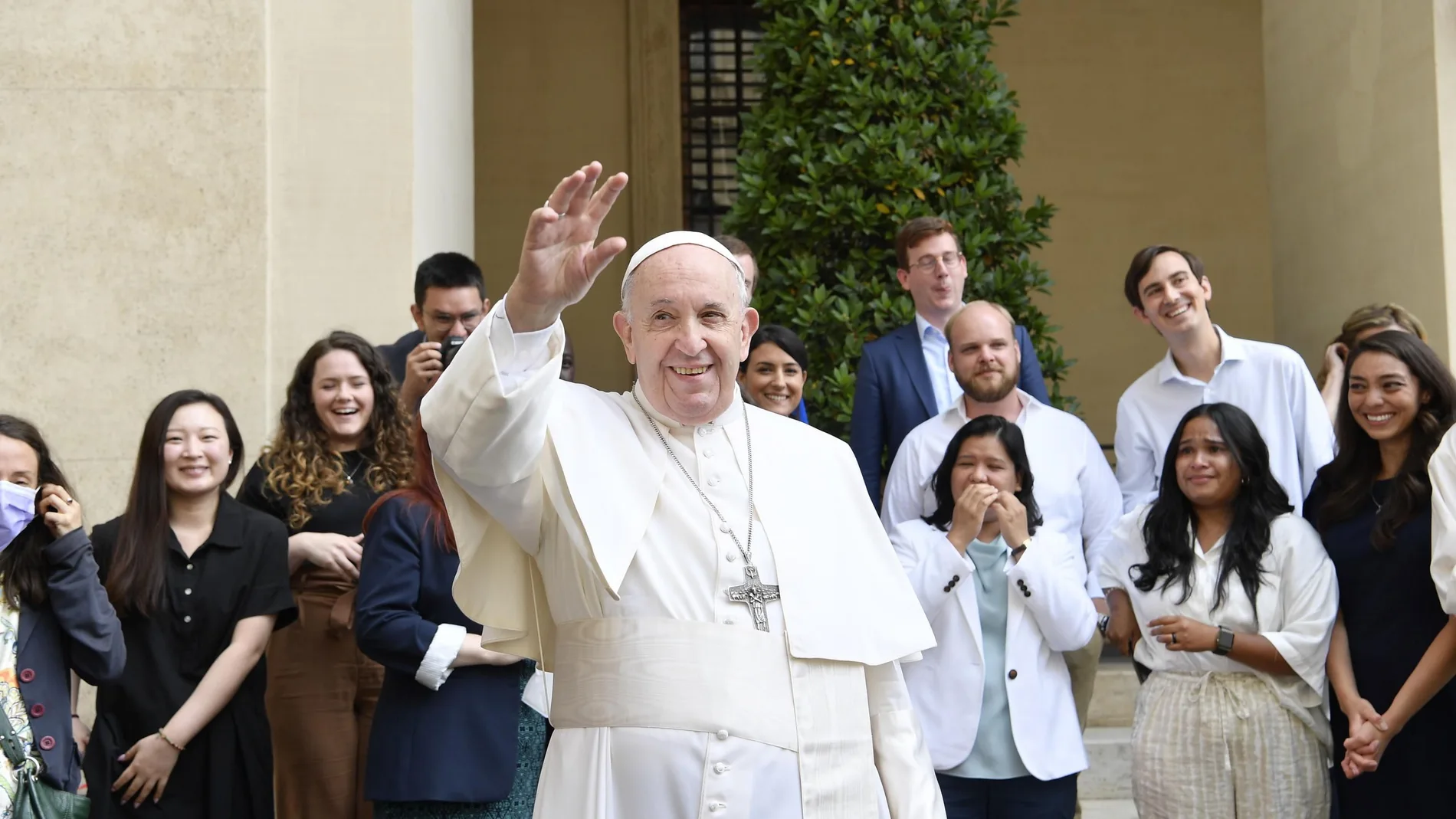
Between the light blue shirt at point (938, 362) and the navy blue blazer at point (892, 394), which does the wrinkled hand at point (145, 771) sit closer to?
the navy blue blazer at point (892, 394)

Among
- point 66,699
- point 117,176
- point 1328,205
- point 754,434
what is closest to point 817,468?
point 754,434

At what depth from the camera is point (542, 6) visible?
11.9m

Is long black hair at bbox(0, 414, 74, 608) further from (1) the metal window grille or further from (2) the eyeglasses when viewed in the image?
(1) the metal window grille

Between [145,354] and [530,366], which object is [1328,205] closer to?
[145,354]

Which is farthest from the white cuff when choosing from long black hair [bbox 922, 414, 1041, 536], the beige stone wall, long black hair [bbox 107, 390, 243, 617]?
the beige stone wall

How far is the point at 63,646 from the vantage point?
165 inches

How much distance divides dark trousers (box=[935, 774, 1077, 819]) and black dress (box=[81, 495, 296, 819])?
2024mm

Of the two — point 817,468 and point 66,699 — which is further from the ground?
point 817,468

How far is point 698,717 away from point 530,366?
0.71m

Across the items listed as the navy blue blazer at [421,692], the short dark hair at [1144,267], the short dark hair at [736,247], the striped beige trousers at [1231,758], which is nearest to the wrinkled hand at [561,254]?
the navy blue blazer at [421,692]

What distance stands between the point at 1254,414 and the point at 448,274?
114 inches

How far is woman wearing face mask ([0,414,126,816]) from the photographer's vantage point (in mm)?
4062

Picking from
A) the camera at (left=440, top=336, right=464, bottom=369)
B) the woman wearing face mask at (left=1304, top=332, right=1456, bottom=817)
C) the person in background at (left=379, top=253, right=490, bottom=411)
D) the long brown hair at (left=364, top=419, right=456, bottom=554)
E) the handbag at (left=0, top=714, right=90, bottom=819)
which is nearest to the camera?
the handbag at (left=0, top=714, right=90, bottom=819)

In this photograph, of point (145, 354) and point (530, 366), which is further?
point (145, 354)
